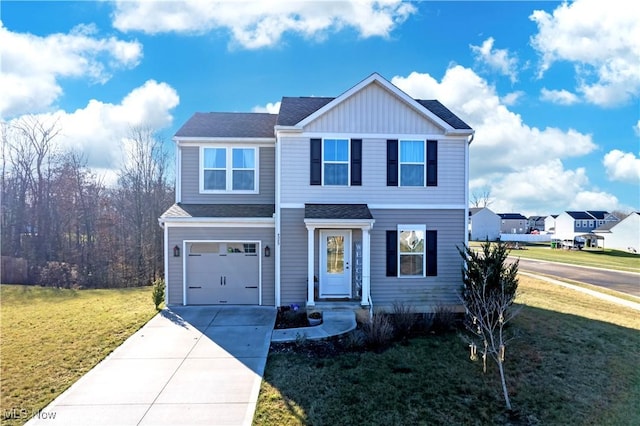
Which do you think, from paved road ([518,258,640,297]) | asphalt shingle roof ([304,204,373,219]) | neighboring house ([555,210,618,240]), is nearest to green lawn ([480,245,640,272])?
paved road ([518,258,640,297])

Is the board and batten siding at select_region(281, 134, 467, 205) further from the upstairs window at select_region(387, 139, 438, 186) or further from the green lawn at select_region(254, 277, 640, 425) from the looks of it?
the green lawn at select_region(254, 277, 640, 425)

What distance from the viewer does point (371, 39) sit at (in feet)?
47.0

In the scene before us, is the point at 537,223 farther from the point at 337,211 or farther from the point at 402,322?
the point at 402,322

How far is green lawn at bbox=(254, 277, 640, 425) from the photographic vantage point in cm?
569

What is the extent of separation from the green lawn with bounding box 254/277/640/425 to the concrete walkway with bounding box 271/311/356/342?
91cm

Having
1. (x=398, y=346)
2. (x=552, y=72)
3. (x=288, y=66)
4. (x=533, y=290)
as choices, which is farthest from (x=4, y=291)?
(x=552, y=72)

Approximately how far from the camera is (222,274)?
472 inches

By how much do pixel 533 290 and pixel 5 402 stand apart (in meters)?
18.4

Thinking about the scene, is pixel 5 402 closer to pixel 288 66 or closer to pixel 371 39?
pixel 288 66

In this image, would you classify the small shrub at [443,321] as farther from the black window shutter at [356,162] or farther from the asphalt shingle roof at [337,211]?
the black window shutter at [356,162]

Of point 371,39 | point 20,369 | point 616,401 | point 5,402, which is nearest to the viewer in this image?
point 5,402

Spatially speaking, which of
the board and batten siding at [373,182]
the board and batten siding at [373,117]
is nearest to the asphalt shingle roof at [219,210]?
the board and batten siding at [373,182]

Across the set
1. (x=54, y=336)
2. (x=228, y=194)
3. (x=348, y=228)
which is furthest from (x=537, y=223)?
(x=54, y=336)

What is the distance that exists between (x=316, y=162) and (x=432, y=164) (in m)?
4.04
